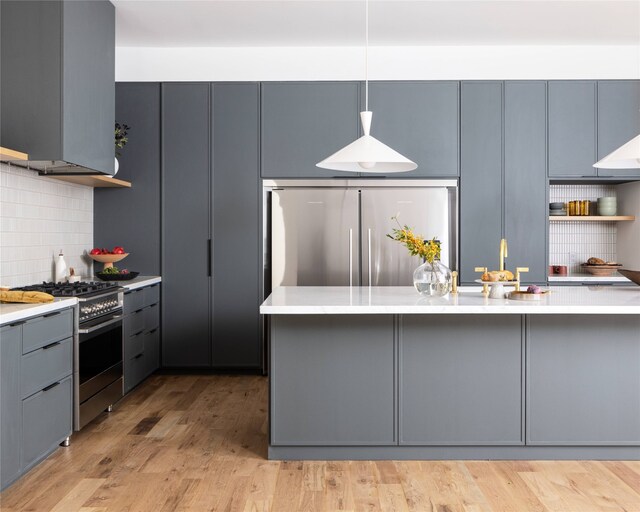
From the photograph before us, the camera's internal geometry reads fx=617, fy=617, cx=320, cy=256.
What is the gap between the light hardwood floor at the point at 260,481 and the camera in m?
2.78

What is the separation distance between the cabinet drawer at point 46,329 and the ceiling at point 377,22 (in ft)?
7.86

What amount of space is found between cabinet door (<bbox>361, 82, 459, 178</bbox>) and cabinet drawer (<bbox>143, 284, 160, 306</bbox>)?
7.53 feet

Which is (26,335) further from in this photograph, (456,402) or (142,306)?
(456,402)

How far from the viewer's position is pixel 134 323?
4684 millimetres

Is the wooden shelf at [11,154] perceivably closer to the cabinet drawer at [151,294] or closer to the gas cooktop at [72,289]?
the gas cooktop at [72,289]

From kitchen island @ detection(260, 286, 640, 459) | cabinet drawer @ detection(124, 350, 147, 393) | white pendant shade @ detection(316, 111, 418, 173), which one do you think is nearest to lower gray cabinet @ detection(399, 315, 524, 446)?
kitchen island @ detection(260, 286, 640, 459)

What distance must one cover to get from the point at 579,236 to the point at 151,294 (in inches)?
156

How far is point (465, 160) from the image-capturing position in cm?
533

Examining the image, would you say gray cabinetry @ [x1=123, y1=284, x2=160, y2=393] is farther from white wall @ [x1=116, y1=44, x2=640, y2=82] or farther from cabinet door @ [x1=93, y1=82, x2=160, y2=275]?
white wall @ [x1=116, y1=44, x2=640, y2=82]

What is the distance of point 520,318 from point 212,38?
3560 millimetres

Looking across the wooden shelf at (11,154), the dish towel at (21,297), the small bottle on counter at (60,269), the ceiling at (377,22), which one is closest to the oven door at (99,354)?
the dish towel at (21,297)

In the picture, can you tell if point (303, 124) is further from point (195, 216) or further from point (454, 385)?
point (454, 385)

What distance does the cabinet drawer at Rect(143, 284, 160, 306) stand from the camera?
4988 mm

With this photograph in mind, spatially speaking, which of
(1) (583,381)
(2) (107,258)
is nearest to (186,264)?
(2) (107,258)
